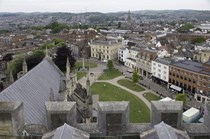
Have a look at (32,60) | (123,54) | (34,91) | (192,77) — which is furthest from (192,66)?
(34,91)

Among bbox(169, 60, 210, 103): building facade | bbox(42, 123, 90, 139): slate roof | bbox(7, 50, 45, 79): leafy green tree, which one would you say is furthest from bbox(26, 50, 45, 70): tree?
bbox(42, 123, 90, 139): slate roof

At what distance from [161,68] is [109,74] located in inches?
495

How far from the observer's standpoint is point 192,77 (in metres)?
44.7

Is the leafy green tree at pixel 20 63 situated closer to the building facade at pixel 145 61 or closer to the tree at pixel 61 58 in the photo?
the tree at pixel 61 58

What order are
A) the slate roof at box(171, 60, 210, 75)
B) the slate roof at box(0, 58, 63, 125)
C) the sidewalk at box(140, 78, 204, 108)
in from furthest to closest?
1. the slate roof at box(171, 60, 210, 75)
2. the sidewalk at box(140, 78, 204, 108)
3. the slate roof at box(0, 58, 63, 125)

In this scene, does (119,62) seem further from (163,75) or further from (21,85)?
(21,85)

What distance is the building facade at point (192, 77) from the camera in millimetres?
42438

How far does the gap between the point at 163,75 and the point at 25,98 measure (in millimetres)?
38600

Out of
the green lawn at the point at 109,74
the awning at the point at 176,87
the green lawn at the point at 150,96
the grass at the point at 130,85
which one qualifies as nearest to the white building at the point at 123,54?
the green lawn at the point at 109,74

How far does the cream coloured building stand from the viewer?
7587 cm

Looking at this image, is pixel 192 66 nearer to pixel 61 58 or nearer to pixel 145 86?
pixel 145 86

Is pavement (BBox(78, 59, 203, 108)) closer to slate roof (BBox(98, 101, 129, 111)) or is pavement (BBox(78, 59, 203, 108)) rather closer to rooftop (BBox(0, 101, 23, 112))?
slate roof (BBox(98, 101, 129, 111))

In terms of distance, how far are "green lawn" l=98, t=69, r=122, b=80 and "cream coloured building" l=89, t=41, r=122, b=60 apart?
13723 mm

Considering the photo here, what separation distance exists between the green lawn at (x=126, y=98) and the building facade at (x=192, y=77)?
32.1 ft
